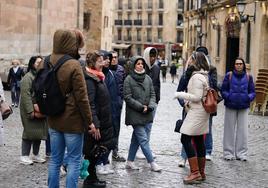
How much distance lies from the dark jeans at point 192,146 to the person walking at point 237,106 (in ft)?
6.30

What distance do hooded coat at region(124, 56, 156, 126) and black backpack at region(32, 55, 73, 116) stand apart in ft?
8.79

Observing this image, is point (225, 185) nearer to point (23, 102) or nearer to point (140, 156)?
point (140, 156)

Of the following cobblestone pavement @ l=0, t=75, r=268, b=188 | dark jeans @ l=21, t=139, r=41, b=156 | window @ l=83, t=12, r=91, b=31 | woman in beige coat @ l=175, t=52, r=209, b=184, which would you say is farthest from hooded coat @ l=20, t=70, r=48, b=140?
window @ l=83, t=12, r=91, b=31

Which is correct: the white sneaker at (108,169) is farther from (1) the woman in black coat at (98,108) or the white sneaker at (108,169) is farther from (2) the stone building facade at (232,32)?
(2) the stone building facade at (232,32)

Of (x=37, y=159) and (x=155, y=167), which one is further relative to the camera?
(x=37, y=159)

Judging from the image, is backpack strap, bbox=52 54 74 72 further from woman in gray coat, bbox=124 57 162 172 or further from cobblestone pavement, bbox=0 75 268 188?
woman in gray coat, bbox=124 57 162 172

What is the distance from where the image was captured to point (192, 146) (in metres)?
8.33

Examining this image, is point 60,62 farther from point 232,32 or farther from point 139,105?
point 232,32

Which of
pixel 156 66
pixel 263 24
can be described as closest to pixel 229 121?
pixel 156 66

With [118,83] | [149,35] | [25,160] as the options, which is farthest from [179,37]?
[25,160]

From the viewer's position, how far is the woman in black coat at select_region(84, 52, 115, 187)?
24.2 ft

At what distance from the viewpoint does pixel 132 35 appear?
304 ft

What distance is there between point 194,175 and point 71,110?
2.65m

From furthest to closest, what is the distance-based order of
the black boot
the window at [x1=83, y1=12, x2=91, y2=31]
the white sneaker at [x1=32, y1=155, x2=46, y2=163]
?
the window at [x1=83, y1=12, x2=91, y2=31]
the white sneaker at [x1=32, y1=155, x2=46, y2=163]
the black boot
